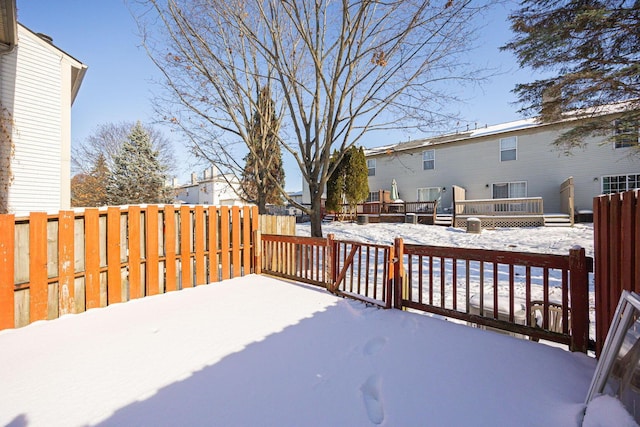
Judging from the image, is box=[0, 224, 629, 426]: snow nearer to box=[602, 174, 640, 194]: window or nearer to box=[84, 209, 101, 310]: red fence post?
box=[84, 209, 101, 310]: red fence post

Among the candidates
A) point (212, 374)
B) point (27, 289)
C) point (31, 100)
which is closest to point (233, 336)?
point (212, 374)

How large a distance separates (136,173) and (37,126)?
11.9 metres

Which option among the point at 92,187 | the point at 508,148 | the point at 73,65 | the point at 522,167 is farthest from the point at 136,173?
the point at 522,167

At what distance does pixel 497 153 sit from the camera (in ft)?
53.6

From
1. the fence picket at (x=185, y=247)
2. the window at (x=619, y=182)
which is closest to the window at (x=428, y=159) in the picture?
the window at (x=619, y=182)

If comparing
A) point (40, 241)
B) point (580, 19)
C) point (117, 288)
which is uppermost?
point (580, 19)

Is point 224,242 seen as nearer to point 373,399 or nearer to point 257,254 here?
point 257,254

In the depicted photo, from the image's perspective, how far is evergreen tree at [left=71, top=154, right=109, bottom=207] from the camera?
20.7 meters

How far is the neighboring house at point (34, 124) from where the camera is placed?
7332mm

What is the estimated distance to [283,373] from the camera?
2.21 m

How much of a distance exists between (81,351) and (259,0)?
7.80 metres

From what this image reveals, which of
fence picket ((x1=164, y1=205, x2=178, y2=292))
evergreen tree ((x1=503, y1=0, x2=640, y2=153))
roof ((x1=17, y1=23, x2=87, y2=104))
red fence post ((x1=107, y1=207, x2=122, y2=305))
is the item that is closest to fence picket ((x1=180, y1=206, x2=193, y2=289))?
fence picket ((x1=164, y1=205, x2=178, y2=292))

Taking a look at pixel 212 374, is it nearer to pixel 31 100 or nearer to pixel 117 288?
pixel 117 288

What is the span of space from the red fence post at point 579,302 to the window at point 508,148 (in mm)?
16371
